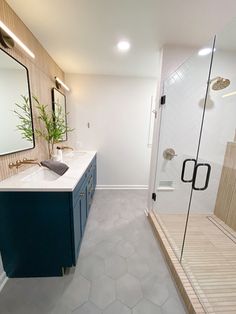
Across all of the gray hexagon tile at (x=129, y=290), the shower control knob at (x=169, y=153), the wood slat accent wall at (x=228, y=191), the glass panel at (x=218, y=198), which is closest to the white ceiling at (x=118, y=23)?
the glass panel at (x=218, y=198)

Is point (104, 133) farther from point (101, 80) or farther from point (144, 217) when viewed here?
point (144, 217)

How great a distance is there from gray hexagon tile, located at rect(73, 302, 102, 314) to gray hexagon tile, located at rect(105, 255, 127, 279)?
0.29 meters

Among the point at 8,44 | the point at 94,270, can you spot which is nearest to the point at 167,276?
the point at 94,270

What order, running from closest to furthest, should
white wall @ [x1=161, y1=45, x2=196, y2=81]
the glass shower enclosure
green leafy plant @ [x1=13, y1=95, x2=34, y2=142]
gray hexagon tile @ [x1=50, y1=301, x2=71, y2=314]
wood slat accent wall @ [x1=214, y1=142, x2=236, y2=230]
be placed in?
gray hexagon tile @ [x1=50, y1=301, x2=71, y2=314] < green leafy plant @ [x1=13, y1=95, x2=34, y2=142] < the glass shower enclosure < white wall @ [x1=161, y1=45, x2=196, y2=81] < wood slat accent wall @ [x1=214, y1=142, x2=236, y2=230]

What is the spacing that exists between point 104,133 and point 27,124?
1729 millimetres

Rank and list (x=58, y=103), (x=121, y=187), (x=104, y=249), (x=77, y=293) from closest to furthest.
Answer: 1. (x=77, y=293)
2. (x=104, y=249)
3. (x=58, y=103)
4. (x=121, y=187)

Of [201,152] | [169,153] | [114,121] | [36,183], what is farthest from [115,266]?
[114,121]

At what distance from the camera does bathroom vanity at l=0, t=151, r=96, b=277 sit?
46.9 inches

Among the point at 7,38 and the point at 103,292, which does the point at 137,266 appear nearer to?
the point at 103,292

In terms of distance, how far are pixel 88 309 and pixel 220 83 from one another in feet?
Result: 9.31

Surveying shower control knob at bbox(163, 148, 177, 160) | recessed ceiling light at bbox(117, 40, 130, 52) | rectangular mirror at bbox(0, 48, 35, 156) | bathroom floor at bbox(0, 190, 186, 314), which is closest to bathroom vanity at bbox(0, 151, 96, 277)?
bathroom floor at bbox(0, 190, 186, 314)

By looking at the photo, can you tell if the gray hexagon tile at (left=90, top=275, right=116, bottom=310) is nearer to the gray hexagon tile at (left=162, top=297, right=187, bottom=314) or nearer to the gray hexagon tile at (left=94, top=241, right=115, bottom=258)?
the gray hexagon tile at (left=94, top=241, right=115, bottom=258)

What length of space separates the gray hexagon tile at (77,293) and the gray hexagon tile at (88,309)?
0.10ft

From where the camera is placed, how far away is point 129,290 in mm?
1292
